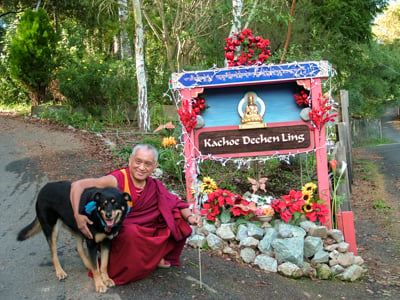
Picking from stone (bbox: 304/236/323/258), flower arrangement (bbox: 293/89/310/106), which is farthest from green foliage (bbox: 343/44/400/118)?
stone (bbox: 304/236/323/258)

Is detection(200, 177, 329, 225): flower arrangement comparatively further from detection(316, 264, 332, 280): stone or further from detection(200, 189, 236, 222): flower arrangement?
detection(316, 264, 332, 280): stone

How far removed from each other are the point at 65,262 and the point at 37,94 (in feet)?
37.2

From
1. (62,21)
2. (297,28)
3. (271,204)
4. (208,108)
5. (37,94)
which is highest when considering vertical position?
(62,21)

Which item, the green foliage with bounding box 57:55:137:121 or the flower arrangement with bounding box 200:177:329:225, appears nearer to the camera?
the flower arrangement with bounding box 200:177:329:225

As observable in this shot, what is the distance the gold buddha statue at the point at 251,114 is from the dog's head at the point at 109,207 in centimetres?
261

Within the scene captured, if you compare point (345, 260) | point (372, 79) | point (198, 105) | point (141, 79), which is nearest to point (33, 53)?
point (141, 79)

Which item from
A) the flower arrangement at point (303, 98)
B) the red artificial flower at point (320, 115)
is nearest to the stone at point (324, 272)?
the red artificial flower at point (320, 115)

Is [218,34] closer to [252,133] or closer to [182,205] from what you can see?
[252,133]

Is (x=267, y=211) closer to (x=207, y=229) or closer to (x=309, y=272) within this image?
(x=207, y=229)

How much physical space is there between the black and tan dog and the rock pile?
51.6 inches

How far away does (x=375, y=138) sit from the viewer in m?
34.2

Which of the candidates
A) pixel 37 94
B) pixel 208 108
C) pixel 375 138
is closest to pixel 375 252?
pixel 208 108

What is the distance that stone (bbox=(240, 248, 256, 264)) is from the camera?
17.1 ft

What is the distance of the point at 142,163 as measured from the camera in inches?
163
